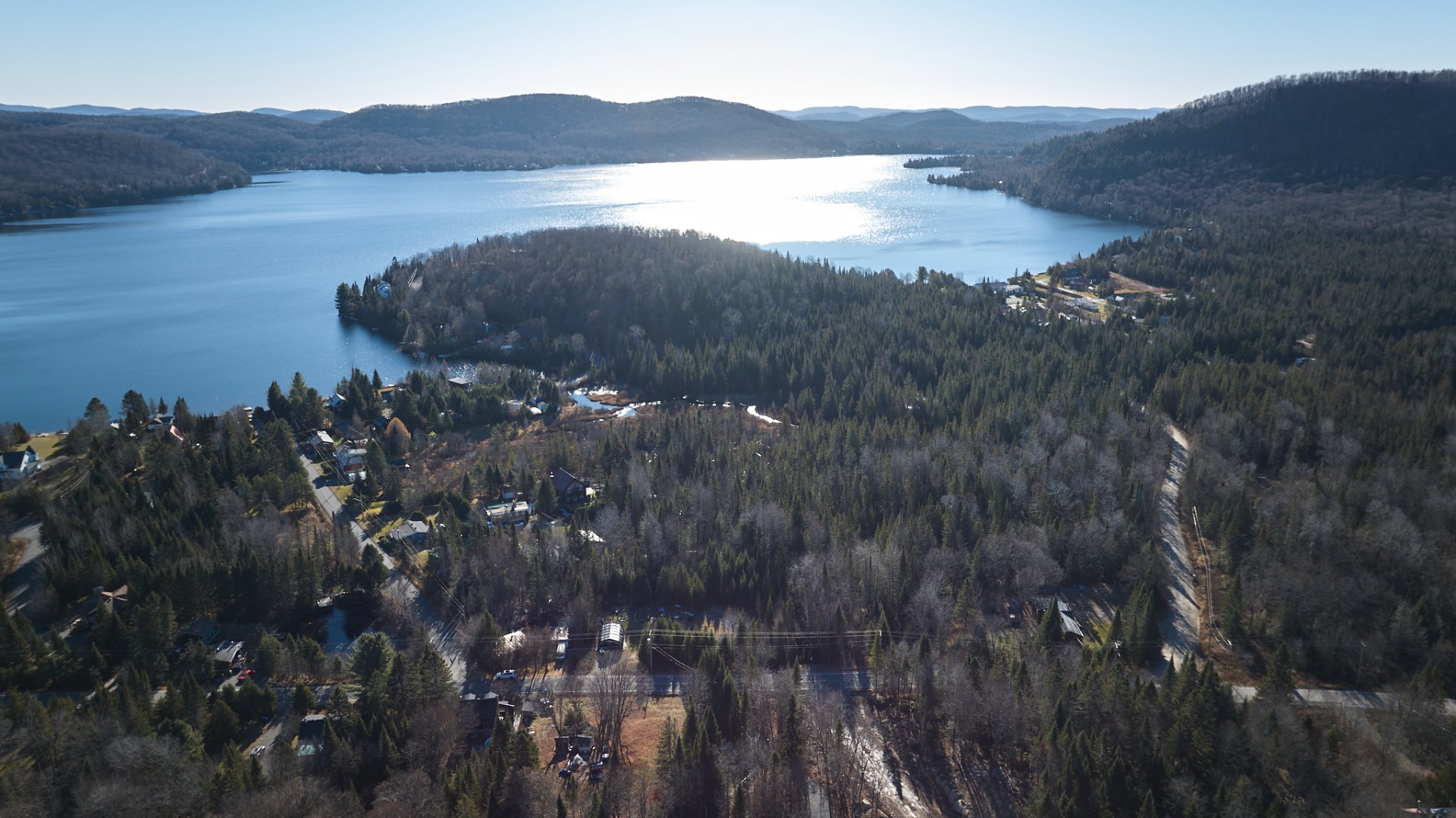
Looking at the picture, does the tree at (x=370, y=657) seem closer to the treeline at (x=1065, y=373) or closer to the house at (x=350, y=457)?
the treeline at (x=1065, y=373)

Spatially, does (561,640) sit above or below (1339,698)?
above

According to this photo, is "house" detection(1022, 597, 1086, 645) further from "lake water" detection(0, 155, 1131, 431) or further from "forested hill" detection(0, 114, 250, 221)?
"forested hill" detection(0, 114, 250, 221)

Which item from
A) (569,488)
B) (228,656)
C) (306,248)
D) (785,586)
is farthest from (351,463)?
(306,248)

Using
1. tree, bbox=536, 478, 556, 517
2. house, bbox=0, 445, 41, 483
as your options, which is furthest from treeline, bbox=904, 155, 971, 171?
house, bbox=0, 445, 41, 483

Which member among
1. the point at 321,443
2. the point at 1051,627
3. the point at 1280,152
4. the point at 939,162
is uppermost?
the point at 939,162

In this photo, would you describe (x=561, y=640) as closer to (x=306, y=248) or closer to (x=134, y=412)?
(x=134, y=412)

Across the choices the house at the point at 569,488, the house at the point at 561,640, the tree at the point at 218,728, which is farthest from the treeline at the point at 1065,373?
the tree at the point at 218,728
